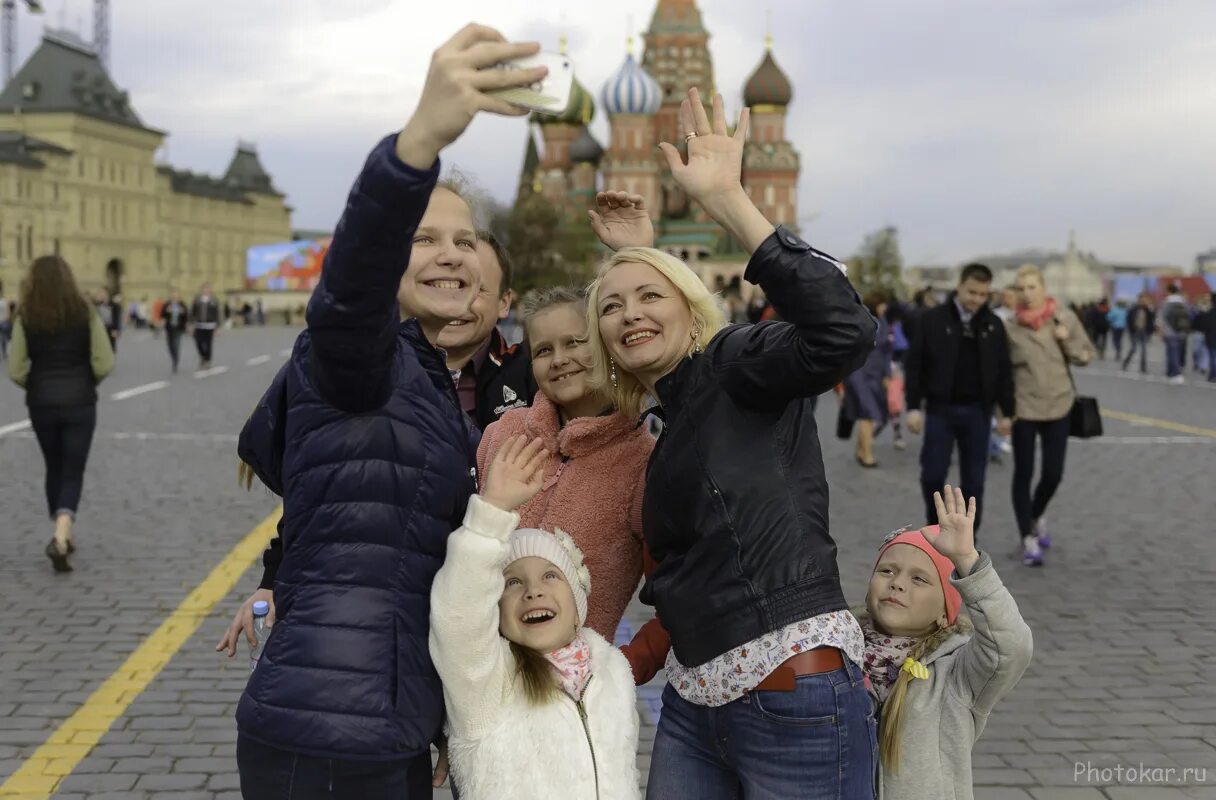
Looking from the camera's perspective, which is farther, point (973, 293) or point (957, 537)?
point (973, 293)

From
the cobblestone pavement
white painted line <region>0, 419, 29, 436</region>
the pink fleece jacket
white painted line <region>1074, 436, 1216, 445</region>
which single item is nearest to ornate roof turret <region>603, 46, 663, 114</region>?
white painted line <region>1074, 436, 1216, 445</region>

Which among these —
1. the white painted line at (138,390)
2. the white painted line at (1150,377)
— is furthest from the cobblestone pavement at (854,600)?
the white painted line at (1150,377)

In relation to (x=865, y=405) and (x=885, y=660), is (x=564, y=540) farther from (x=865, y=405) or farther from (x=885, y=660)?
(x=865, y=405)

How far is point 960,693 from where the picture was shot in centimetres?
288

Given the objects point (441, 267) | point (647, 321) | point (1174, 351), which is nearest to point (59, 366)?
point (441, 267)

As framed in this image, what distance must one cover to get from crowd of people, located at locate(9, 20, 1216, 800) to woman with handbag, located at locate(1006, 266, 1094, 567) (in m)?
5.09

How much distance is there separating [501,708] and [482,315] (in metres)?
1.71

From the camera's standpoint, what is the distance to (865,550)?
7984 mm

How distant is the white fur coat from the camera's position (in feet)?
7.29

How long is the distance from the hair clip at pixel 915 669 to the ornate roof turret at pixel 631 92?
71.7 m

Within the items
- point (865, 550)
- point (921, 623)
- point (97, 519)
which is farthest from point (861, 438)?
point (921, 623)

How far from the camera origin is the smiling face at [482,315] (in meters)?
3.74

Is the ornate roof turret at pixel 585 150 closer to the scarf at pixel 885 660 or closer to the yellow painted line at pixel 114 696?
the yellow painted line at pixel 114 696

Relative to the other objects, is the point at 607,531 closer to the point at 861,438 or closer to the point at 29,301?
the point at 29,301
